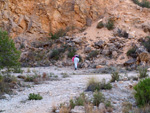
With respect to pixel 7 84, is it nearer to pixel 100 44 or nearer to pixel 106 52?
pixel 106 52

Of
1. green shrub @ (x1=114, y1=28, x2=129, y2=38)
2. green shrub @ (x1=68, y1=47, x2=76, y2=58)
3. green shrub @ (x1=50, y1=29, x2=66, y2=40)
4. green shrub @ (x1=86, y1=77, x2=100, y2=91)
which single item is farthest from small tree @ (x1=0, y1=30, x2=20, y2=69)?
green shrub @ (x1=50, y1=29, x2=66, y2=40)

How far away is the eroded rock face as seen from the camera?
2030 cm

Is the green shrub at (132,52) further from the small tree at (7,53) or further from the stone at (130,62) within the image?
the small tree at (7,53)

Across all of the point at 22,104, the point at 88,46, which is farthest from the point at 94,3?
the point at 22,104

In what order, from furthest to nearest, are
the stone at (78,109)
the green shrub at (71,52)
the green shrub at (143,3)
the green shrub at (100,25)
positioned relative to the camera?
the green shrub at (143,3) < the green shrub at (100,25) < the green shrub at (71,52) < the stone at (78,109)

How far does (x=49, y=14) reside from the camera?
835 inches

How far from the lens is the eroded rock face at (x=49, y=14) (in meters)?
20.3

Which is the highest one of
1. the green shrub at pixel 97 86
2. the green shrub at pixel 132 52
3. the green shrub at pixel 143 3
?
the green shrub at pixel 143 3

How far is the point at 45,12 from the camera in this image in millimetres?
21250

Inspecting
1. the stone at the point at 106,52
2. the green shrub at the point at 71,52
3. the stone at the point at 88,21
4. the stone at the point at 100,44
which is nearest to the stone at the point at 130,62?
the stone at the point at 106,52

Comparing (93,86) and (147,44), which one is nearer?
(93,86)

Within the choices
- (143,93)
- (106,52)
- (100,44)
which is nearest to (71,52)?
(100,44)

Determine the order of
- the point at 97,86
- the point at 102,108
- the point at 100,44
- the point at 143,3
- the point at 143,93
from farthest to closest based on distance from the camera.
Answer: the point at 143,3 → the point at 100,44 → the point at 97,86 → the point at 143,93 → the point at 102,108

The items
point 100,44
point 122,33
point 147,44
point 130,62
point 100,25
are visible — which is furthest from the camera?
point 100,25
